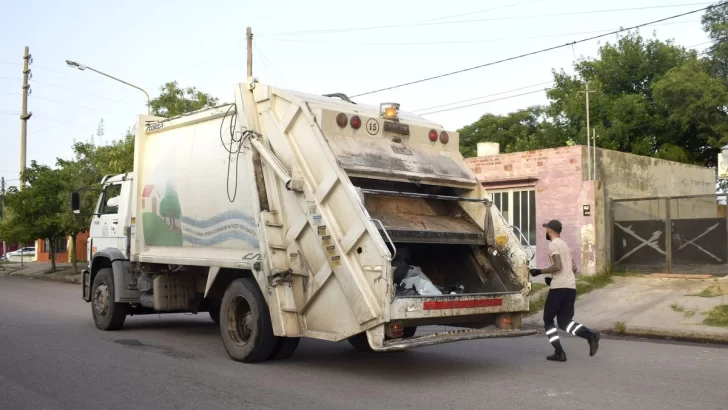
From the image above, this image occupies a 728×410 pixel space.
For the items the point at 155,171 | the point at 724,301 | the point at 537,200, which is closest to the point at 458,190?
the point at 155,171

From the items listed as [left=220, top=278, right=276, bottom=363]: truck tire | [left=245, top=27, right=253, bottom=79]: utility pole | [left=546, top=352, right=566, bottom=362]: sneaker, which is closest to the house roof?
[left=220, top=278, right=276, bottom=363]: truck tire

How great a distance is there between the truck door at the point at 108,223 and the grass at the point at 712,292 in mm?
9792

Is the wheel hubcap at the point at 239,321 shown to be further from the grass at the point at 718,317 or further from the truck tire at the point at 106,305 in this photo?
the grass at the point at 718,317

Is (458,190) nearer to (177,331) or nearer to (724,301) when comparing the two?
(177,331)

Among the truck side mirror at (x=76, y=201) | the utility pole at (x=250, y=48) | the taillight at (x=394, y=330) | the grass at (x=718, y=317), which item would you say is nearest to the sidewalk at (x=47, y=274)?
the utility pole at (x=250, y=48)

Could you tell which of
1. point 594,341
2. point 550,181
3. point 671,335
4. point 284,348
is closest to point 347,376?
point 284,348

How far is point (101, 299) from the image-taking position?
36.1 ft

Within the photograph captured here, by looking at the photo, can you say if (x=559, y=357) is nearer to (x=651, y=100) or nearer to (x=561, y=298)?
(x=561, y=298)

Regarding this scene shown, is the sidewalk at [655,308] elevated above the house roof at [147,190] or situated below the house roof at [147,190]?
below

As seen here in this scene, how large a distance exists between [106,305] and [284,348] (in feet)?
13.4

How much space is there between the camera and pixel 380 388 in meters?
6.72

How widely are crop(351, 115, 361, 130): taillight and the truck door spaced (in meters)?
4.65

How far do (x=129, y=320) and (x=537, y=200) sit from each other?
940cm

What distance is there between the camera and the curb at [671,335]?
410 inches
